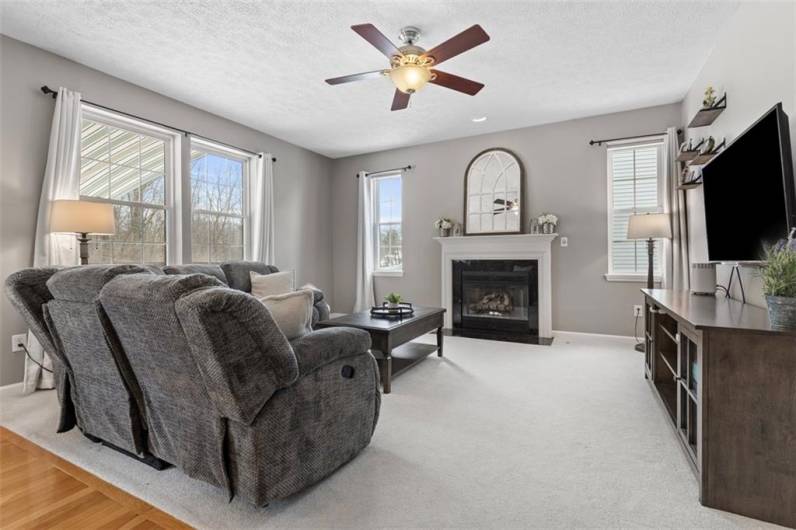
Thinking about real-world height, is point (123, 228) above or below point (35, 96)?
below

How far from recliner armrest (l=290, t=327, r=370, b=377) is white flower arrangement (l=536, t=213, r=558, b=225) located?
3.48 m

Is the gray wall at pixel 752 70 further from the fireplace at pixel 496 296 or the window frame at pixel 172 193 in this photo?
the window frame at pixel 172 193

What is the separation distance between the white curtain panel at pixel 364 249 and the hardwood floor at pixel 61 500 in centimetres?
427

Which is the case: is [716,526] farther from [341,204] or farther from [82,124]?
[341,204]

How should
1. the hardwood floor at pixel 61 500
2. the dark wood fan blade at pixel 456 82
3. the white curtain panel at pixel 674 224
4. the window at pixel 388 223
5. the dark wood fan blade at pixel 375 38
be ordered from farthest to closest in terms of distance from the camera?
1. the window at pixel 388 223
2. the white curtain panel at pixel 674 224
3. the dark wood fan blade at pixel 456 82
4. the dark wood fan blade at pixel 375 38
5. the hardwood floor at pixel 61 500

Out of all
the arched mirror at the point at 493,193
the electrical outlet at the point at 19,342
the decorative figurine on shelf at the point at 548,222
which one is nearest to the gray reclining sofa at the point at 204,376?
the electrical outlet at the point at 19,342

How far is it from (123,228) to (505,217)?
14.0ft

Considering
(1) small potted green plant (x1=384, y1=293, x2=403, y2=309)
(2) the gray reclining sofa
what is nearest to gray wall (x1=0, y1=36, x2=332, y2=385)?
(2) the gray reclining sofa

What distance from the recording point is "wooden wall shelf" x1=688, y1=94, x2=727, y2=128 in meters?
→ 2.86

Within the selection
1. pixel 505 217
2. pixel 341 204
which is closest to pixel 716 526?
pixel 505 217

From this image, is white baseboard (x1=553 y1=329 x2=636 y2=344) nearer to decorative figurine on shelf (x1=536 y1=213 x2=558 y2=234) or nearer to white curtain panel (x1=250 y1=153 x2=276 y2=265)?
decorative figurine on shelf (x1=536 y1=213 x2=558 y2=234)

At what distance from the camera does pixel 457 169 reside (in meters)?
5.43

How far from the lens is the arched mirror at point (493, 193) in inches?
197

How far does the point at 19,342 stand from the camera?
3.02 m
